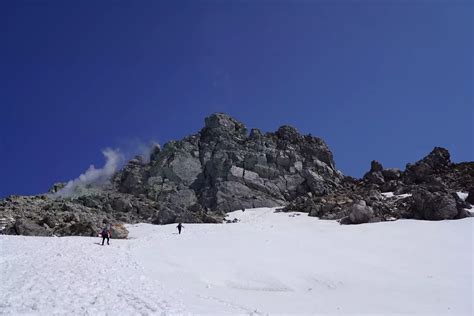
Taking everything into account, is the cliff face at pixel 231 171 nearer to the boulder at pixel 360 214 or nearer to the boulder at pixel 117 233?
the boulder at pixel 117 233

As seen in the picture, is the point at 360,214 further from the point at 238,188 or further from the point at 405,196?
the point at 238,188

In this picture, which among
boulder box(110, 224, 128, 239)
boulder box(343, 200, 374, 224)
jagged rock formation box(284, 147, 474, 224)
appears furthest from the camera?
boulder box(343, 200, 374, 224)

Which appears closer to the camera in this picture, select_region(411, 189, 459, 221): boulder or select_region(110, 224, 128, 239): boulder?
select_region(110, 224, 128, 239): boulder

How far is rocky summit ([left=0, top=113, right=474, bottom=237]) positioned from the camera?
41812mm

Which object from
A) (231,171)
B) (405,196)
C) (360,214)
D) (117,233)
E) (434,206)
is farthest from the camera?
(231,171)

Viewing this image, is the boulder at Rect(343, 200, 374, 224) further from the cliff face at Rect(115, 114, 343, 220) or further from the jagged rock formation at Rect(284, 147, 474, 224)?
the cliff face at Rect(115, 114, 343, 220)

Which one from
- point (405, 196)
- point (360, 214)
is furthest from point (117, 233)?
point (405, 196)

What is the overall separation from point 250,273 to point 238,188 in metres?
45.6

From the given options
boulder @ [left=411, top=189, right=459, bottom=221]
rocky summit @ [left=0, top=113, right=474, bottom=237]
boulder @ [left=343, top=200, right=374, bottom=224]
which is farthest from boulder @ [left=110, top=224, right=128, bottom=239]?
boulder @ [left=411, top=189, right=459, bottom=221]

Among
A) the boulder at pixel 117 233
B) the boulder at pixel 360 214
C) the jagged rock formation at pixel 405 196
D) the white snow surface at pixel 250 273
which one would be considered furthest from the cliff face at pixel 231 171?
the white snow surface at pixel 250 273

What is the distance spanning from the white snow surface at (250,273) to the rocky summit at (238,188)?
23.4ft

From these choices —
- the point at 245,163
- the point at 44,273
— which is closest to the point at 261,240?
the point at 44,273

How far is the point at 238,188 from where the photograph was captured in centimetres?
6769

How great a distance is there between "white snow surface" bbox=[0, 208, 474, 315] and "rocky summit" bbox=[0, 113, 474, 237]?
7.14 m
